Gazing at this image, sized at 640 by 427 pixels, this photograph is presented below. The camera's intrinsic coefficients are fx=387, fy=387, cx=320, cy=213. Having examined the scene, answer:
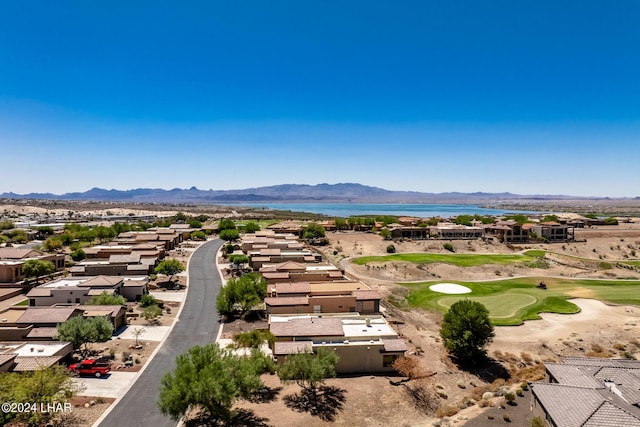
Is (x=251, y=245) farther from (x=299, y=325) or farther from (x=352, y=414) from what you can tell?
(x=352, y=414)

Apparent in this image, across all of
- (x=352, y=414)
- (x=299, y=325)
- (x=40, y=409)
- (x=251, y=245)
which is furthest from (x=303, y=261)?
(x=40, y=409)

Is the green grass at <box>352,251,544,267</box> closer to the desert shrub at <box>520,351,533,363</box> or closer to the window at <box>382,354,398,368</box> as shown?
the desert shrub at <box>520,351,533,363</box>

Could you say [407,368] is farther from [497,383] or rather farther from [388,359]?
[497,383]

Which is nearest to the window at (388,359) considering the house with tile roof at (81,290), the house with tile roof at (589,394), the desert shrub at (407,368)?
the desert shrub at (407,368)

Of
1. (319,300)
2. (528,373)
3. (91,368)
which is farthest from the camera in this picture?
(319,300)

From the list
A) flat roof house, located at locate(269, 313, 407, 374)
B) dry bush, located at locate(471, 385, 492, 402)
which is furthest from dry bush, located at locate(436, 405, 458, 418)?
flat roof house, located at locate(269, 313, 407, 374)

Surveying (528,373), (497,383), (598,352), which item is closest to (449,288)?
(598,352)
